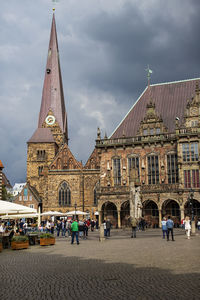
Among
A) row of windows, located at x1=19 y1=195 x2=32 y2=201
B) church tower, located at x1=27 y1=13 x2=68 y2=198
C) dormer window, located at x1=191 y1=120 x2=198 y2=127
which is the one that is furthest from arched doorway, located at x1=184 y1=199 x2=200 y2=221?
row of windows, located at x1=19 y1=195 x2=32 y2=201

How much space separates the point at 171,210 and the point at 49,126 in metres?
47.1

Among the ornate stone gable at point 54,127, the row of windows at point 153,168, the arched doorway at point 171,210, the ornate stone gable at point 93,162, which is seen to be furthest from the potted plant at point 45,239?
the ornate stone gable at point 54,127

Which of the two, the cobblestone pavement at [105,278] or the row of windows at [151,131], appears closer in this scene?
the cobblestone pavement at [105,278]

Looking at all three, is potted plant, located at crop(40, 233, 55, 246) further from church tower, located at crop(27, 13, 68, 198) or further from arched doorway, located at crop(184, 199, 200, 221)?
church tower, located at crop(27, 13, 68, 198)

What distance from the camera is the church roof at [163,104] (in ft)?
154

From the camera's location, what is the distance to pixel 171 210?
43.1 meters

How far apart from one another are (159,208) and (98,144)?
11.8 meters

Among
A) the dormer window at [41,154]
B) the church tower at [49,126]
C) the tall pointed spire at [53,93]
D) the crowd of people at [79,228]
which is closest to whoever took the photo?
the crowd of people at [79,228]

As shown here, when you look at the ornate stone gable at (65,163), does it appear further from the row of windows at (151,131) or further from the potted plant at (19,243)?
the potted plant at (19,243)

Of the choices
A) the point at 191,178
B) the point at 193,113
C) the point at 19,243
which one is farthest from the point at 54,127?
the point at 19,243

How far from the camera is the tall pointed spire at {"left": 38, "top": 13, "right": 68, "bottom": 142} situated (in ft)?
276

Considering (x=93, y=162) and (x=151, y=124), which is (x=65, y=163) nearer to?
(x=93, y=162)

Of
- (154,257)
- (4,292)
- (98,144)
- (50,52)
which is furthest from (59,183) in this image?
(4,292)

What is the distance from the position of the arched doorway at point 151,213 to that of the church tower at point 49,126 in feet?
87.8
